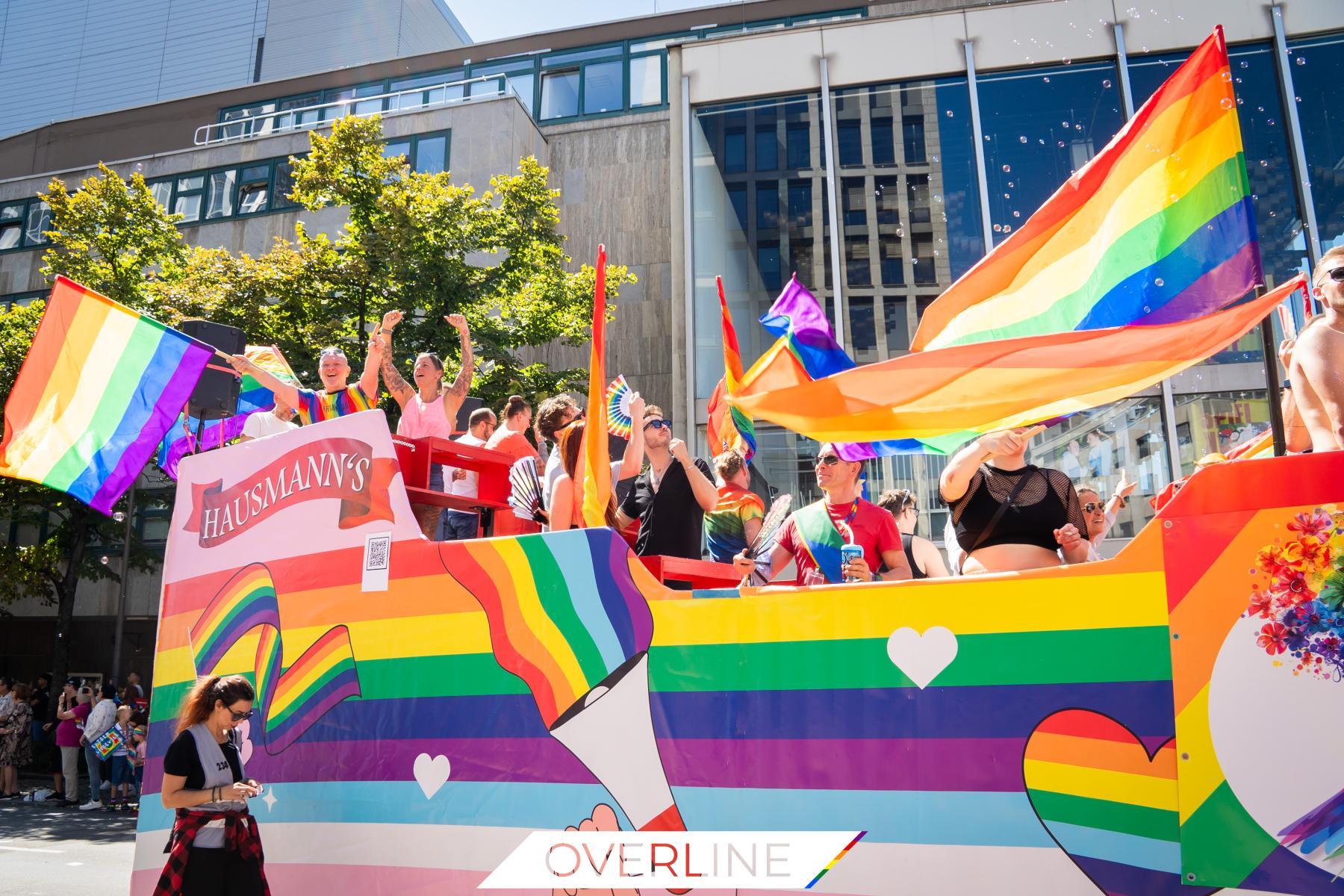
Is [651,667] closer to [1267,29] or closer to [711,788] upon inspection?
[711,788]

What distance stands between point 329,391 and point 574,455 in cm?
236

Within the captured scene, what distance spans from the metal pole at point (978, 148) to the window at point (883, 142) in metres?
1.10

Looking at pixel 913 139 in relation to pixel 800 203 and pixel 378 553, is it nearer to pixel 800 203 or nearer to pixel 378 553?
pixel 800 203

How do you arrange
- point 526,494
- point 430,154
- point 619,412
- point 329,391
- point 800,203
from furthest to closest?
point 430,154
point 800,203
point 329,391
point 619,412
point 526,494

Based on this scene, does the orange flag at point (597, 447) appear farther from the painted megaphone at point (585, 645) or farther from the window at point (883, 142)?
the window at point (883, 142)

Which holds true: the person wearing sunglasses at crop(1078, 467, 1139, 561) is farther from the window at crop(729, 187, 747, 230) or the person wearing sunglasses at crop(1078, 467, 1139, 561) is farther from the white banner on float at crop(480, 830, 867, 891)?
the window at crop(729, 187, 747, 230)

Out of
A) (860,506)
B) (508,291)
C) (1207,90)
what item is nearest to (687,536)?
(860,506)

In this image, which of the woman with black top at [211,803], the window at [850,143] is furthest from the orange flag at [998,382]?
the window at [850,143]

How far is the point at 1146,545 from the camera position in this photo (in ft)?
8.77

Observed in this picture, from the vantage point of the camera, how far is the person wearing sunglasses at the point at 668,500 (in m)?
5.03

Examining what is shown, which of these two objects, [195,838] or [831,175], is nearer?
[195,838]

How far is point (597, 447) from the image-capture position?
3.99 metres

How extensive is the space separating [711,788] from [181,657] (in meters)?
3.11

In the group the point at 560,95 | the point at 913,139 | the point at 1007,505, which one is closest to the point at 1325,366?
the point at 1007,505
